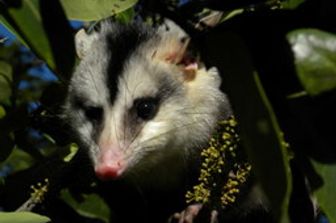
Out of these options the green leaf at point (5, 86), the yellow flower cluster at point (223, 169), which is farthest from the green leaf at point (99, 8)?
the green leaf at point (5, 86)

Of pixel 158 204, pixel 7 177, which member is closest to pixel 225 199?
pixel 7 177

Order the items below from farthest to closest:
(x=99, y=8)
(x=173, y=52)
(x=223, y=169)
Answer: (x=173, y=52) < (x=223, y=169) < (x=99, y=8)

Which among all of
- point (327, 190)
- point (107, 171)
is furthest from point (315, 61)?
point (107, 171)

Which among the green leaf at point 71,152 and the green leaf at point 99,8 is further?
the green leaf at point 71,152

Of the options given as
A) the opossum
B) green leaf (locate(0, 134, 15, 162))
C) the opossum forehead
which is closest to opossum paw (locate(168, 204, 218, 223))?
the opossum

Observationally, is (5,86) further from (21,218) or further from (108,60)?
(108,60)

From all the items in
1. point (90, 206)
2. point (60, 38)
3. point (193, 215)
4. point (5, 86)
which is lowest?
point (193, 215)

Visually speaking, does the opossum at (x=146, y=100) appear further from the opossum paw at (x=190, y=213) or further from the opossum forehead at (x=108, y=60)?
the opossum paw at (x=190, y=213)
